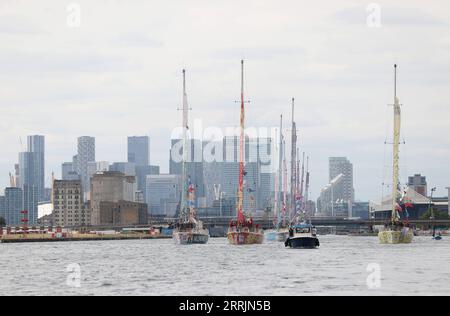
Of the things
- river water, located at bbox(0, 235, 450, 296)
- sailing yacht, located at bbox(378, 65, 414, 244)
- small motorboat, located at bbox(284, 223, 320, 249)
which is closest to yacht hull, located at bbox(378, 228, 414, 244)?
sailing yacht, located at bbox(378, 65, 414, 244)

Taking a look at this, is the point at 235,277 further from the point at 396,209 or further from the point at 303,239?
the point at 396,209

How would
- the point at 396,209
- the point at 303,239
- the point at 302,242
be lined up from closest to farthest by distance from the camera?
the point at 303,239, the point at 302,242, the point at 396,209

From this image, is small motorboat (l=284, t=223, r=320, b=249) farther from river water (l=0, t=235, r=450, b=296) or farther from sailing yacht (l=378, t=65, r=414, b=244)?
river water (l=0, t=235, r=450, b=296)

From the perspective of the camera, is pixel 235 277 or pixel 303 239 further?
pixel 303 239

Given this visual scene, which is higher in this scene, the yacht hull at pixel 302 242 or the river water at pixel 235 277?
the yacht hull at pixel 302 242

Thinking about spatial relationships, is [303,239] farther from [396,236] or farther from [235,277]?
[235,277]

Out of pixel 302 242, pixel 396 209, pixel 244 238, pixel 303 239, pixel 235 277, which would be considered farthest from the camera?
pixel 396 209

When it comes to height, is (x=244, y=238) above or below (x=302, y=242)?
above

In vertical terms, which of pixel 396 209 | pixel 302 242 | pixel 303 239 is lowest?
pixel 302 242

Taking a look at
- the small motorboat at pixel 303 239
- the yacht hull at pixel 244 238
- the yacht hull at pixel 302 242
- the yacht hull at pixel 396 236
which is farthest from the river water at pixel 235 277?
the yacht hull at pixel 396 236

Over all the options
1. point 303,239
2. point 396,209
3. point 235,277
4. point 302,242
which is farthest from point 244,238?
point 235,277

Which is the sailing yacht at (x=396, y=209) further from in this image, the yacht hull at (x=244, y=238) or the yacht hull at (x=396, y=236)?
the yacht hull at (x=244, y=238)

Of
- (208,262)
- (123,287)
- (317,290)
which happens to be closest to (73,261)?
(208,262)
